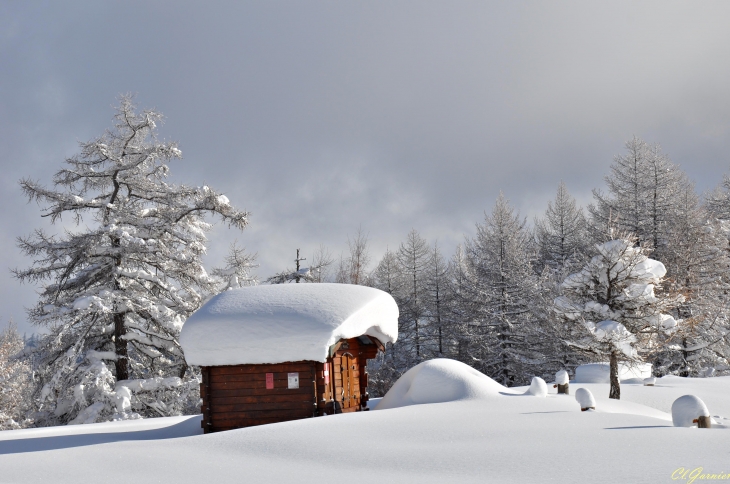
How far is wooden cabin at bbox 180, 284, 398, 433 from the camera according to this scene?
13.7 meters

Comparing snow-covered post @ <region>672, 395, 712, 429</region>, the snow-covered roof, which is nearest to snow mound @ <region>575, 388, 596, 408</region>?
snow-covered post @ <region>672, 395, 712, 429</region>

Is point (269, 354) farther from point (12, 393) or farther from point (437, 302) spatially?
point (437, 302)

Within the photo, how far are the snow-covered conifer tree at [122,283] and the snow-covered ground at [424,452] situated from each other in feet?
20.7

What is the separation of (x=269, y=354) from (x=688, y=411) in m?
8.98

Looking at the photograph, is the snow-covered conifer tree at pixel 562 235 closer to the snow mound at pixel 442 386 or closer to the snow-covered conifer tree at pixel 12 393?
the snow mound at pixel 442 386

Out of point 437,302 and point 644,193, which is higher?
point 644,193

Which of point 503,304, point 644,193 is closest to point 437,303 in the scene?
point 503,304

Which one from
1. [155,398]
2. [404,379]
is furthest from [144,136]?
[404,379]

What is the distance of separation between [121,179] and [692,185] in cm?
3479

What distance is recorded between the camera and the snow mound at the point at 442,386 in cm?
1351

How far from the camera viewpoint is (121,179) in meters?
21.1

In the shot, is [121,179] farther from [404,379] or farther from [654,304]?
[654,304]

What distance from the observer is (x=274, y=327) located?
13.9 m

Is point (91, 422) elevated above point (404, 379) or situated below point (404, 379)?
below
